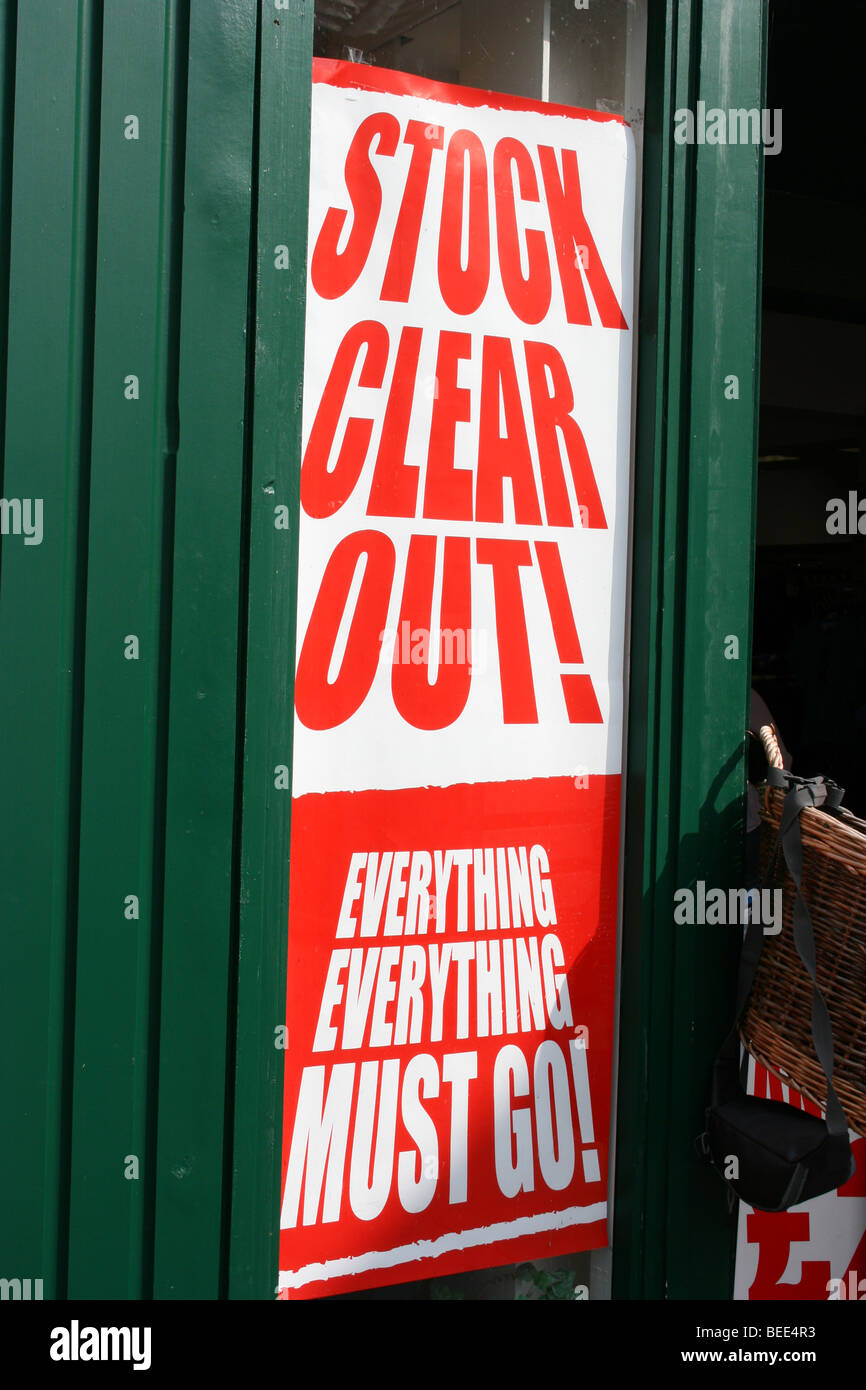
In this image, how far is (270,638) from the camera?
102 inches

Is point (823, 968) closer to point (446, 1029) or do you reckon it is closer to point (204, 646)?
point (446, 1029)

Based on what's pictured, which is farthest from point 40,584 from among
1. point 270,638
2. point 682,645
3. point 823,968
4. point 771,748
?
point 823,968

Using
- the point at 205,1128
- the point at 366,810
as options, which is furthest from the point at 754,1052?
the point at 205,1128

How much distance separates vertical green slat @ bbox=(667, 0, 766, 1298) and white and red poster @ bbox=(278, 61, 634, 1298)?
7.1 inches

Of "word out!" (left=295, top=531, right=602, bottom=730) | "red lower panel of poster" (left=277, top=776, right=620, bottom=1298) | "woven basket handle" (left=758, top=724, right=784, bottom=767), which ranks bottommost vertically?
"red lower panel of poster" (left=277, top=776, right=620, bottom=1298)

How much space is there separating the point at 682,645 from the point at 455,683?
1.95 ft

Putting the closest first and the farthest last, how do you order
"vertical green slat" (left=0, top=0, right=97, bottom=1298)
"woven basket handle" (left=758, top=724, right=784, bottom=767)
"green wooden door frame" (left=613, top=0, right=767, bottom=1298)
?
"vertical green slat" (left=0, top=0, right=97, bottom=1298)
"woven basket handle" (left=758, top=724, right=784, bottom=767)
"green wooden door frame" (left=613, top=0, right=767, bottom=1298)

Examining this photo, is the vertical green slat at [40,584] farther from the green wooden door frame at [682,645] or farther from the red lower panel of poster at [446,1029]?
the green wooden door frame at [682,645]

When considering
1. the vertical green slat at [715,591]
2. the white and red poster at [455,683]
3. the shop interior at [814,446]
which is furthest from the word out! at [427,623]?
the shop interior at [814,446]

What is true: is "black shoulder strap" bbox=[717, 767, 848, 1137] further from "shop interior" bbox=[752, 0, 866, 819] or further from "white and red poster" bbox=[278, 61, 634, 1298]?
"shop interior" bbox=[752, 0, 866, 819]

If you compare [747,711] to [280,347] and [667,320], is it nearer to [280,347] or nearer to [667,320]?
[667,320]

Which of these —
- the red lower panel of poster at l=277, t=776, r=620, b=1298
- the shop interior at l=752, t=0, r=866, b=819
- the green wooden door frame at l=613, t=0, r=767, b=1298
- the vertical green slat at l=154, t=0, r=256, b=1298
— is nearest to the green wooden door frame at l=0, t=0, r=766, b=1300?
the vertical green slat at l=154, t=0, r=256, b=1298

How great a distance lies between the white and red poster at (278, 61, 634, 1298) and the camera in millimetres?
2688

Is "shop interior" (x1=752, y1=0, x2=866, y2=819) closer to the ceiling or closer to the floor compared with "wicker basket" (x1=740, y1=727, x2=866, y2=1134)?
closer to the ceiling
